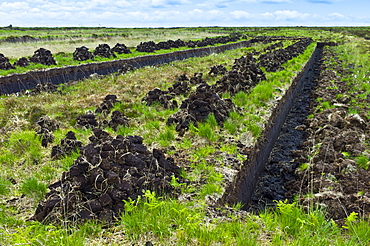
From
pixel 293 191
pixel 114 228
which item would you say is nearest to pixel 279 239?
pixel 114 228

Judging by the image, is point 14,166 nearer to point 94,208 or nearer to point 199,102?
point 94,208

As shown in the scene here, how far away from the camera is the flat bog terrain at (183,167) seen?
12.4 feet

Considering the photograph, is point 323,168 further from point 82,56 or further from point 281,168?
point 82,56

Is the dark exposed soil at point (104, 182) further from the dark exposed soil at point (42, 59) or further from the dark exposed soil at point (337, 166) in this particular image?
the dark exposed soil at point (42, 59)

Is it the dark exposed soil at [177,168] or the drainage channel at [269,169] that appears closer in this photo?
the dark exposed soil at [177,168]

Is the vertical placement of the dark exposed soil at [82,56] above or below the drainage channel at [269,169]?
above

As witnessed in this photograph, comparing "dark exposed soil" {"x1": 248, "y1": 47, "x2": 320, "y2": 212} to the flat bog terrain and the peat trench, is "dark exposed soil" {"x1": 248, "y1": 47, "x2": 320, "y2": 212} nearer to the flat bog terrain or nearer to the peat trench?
the flat bog terrain

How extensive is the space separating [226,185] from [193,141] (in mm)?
2324

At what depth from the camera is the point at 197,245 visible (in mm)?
3465

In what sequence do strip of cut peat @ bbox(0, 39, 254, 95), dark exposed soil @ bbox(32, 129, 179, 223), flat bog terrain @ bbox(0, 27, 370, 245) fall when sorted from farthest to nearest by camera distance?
strip of cut peat @ bbox(0, 39, 254, 95), dark exposed soil @ bbox(32, 129, 179, 223), flat bog terrain @ bbox(0, 27, 370, 245)

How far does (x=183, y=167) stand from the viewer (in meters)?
6.03

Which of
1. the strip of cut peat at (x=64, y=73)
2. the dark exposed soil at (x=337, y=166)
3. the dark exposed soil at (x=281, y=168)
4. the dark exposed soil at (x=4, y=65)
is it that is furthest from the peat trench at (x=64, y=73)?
the dark exposed soil at (x=337, y=166)

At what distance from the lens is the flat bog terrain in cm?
379

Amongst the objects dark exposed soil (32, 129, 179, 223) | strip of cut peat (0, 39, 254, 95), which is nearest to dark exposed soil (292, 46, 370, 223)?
dark exposed soil (32, 129, 179, 223)
